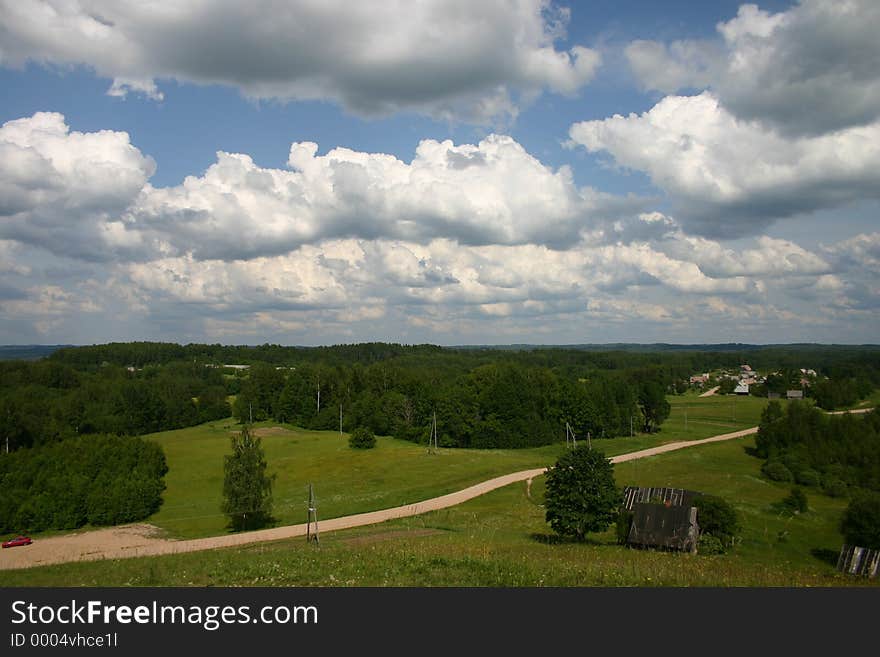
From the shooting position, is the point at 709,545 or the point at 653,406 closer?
the point at 709,545

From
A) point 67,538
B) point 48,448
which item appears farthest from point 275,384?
point 67,538

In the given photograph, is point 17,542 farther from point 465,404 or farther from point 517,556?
point 465,404

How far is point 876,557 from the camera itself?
29.1m

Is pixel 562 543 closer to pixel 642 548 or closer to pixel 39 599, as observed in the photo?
pixel 642 548

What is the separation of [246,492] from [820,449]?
221 feet

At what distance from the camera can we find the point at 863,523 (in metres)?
34.7

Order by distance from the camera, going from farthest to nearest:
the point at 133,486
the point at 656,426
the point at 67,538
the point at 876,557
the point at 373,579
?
the point at 656,426 < the point at 133,486 < the point at 67,538 < the point at 876,557 < the point at 373,579

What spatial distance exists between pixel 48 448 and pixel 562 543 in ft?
185

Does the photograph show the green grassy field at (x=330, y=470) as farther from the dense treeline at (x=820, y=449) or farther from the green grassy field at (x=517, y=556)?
the dense treeline at (x=820, y=449)

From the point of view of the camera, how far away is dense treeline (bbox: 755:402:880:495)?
201ft

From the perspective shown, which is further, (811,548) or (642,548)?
(811,548)

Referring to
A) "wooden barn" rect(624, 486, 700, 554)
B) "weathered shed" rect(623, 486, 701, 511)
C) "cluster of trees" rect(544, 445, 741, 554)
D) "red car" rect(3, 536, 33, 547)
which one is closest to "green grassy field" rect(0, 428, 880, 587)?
"cluster of trees" rect(544, 445, 741, 554)

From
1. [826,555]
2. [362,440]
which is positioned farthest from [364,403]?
[826,555]

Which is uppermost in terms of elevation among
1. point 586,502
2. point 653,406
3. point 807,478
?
point 586,502
